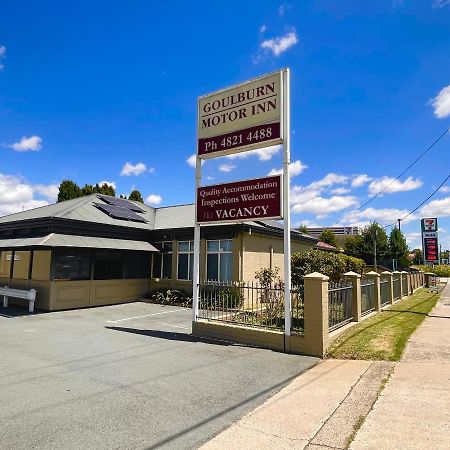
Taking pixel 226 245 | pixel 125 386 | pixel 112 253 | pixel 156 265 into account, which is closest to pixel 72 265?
pixel 112 253

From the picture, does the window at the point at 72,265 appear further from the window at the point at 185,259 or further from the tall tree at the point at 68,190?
the tall tree at the point at 68,190

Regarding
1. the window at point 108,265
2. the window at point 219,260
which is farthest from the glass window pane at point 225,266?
the window at point 108,265

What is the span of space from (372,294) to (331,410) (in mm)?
9900

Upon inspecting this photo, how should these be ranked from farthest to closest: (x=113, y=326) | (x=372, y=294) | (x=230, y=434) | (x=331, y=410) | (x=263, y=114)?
(x=372, y=294), (x=113, y=326), (x=263, y=114), (x=331, y=410), (x=230, y=434)

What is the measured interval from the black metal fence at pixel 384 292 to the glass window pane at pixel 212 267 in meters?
7.45

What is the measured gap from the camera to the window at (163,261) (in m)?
20.4

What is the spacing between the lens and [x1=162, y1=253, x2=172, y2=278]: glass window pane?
800 inches

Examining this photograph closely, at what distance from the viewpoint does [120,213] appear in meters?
20.5

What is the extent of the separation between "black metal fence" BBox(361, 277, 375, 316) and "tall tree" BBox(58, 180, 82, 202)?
36609 mm

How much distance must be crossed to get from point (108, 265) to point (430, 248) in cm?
Result: 3357

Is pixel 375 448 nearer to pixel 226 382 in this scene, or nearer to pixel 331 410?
pixel 331 410

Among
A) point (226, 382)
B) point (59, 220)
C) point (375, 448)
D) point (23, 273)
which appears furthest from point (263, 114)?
point (23, 273)

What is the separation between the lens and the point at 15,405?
5258 mm

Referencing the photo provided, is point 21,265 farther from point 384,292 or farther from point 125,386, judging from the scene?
point 384,292
